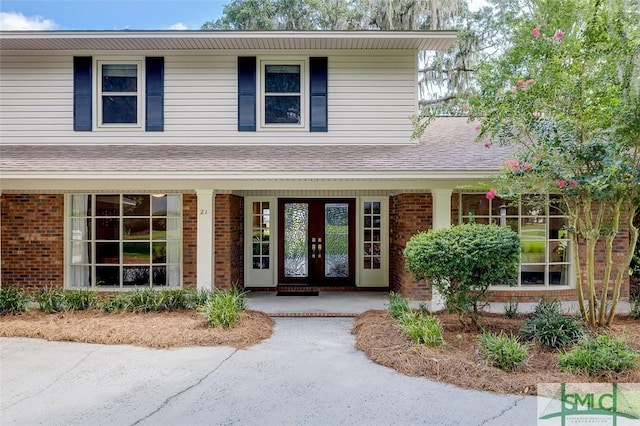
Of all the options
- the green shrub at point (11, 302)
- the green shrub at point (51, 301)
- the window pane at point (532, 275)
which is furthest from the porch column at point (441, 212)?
the green shrub at point (11, 302)

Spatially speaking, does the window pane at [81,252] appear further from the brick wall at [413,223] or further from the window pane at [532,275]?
the window pane at [532,275]

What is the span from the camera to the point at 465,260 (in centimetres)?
550

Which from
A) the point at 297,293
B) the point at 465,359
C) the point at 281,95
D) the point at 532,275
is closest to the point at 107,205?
the point at 281,95

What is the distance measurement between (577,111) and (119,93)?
820cm

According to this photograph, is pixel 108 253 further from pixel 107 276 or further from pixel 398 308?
pixel 398 308

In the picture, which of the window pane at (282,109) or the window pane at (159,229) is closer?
the window pane at (159,229)

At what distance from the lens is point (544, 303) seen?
627cm

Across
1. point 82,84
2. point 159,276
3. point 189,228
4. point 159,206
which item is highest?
point 82,84

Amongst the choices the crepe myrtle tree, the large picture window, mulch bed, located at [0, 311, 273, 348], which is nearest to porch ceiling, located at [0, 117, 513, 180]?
the large picture window

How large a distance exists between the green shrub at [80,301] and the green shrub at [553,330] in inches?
262

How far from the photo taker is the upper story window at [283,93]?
877cm

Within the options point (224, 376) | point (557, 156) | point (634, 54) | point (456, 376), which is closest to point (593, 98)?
point (634, 54)

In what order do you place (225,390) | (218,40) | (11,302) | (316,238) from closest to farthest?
(225,390)
(11,302)
(218,40)
(316,238)

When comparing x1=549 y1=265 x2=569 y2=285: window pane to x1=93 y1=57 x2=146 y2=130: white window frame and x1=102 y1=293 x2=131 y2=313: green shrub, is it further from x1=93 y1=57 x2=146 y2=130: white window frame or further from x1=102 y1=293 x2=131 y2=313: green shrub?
x1=93 y1=57 x2=146 y2=130: white window frame
